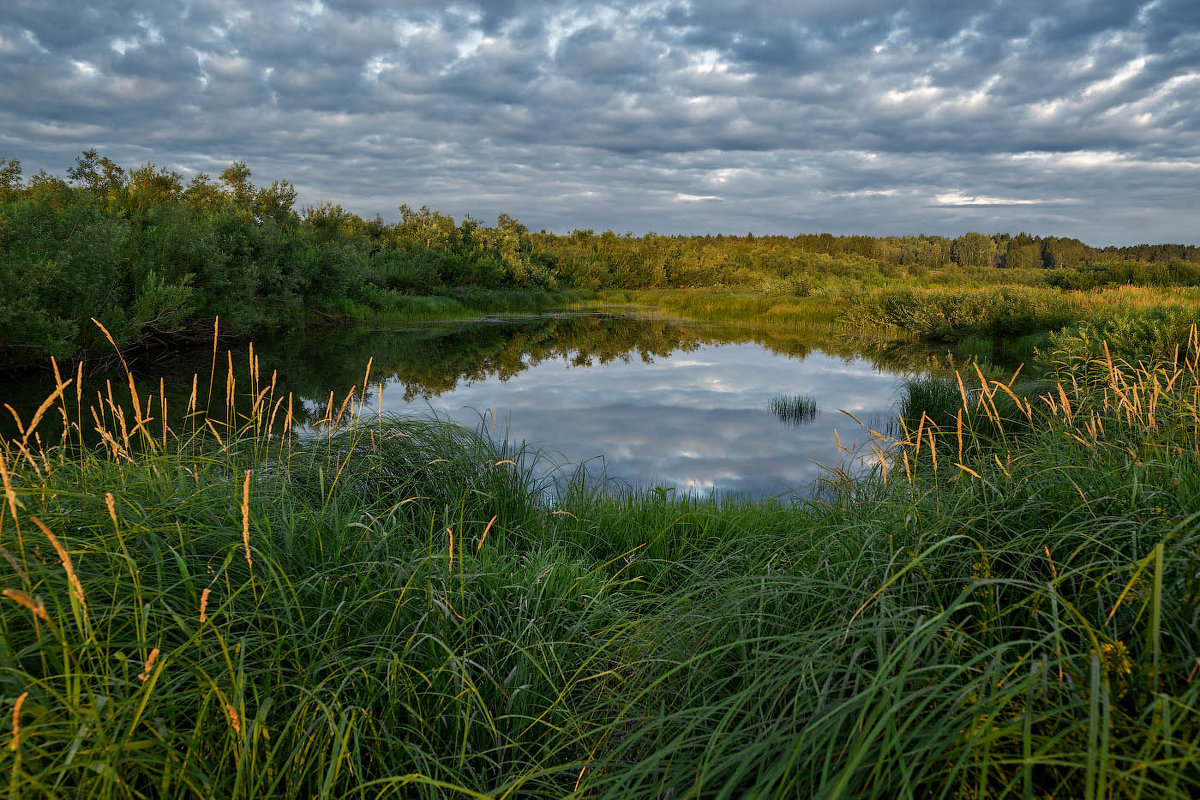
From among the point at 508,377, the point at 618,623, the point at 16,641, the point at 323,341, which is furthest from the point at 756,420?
the point at 323,341

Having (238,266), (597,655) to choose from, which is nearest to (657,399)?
(597,655)

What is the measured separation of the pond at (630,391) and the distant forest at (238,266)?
1219 mm

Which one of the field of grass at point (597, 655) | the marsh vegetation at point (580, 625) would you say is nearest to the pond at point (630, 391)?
the marsh vegetation at point (580, 625)

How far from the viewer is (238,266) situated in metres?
18.3

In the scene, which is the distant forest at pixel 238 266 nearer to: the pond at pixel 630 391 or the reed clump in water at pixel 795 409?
the pond at pixel 630 391

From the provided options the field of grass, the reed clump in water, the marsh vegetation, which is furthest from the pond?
the field of grass

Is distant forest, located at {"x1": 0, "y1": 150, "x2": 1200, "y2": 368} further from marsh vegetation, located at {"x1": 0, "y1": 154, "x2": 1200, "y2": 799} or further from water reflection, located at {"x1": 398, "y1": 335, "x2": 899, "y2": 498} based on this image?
marsh vegetation, located at {"x1": 0, "y1": 154, "x2": 1200, "y2": 799}

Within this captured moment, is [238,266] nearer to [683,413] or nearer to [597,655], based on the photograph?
[683,413]

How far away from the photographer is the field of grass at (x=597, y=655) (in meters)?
1.45

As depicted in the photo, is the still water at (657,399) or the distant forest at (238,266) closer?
the still water at (657,399)

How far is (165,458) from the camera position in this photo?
10.3 feet

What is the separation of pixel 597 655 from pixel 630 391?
11.5 meters

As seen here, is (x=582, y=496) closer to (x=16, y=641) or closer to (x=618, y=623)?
(x=618, y=623)

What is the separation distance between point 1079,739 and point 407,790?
6.20 feet
